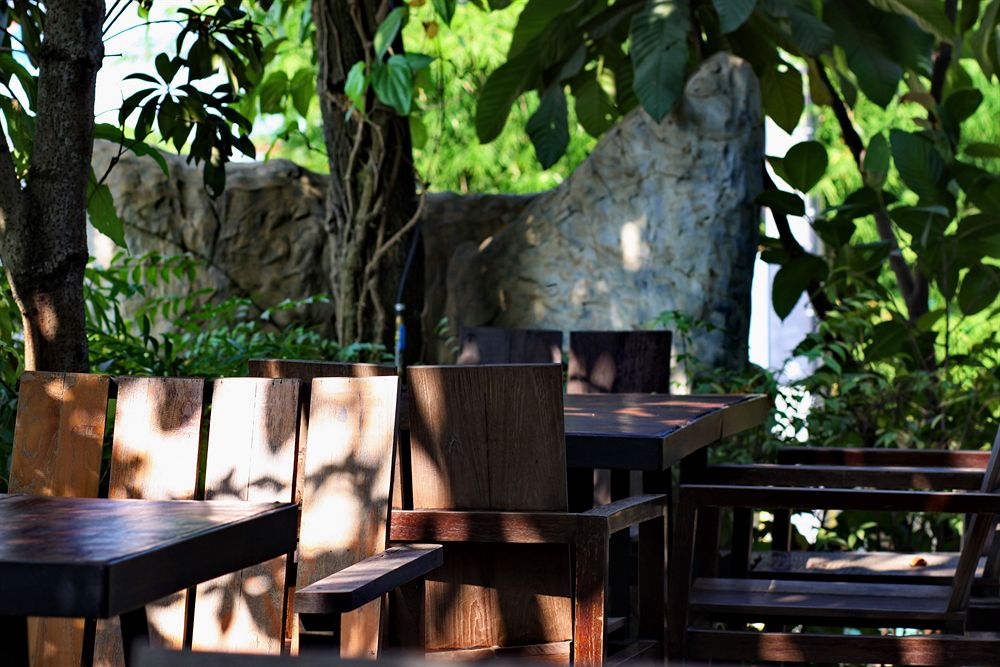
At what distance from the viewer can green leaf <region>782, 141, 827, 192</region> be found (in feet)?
20.1

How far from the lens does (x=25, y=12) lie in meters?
3.40

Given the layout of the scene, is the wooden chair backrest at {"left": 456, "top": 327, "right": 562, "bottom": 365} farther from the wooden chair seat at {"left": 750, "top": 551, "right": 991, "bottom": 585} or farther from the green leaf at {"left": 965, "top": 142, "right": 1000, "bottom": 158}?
the green leaf at {"left": 965, "top": 142, "right": 1000, "bottom": 158}

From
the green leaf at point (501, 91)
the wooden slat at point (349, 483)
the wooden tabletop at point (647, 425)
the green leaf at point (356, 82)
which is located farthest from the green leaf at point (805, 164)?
the wooden slat at point (349, 483)

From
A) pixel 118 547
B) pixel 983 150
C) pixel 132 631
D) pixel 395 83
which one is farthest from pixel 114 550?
pixel 983 150

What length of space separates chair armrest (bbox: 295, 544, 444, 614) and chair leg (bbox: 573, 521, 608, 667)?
28 cm

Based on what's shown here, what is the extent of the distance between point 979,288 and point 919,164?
69cm

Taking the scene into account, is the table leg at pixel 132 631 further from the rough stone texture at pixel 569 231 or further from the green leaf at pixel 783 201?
the green leaf at pixel 783 201

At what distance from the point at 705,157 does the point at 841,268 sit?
0.86 meters

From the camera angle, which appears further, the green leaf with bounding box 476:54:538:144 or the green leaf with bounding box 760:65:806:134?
the green leaf with bounding box 760:65:806:134

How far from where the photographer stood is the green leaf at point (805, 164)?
6.12 metres

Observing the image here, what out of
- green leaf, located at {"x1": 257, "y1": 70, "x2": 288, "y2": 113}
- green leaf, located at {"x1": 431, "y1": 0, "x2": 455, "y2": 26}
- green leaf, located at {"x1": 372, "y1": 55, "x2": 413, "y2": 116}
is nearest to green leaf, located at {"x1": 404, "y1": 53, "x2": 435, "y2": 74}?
green leaf, located at {"x1": 372, "y1": 55, "x2": 413, "y2": 116}

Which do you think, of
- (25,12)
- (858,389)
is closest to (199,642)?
(25,12)

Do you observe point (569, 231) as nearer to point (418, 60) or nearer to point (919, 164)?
point (418, 60)

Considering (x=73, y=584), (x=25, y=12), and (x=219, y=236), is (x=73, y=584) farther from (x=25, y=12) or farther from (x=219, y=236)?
(x=219, y=236)
